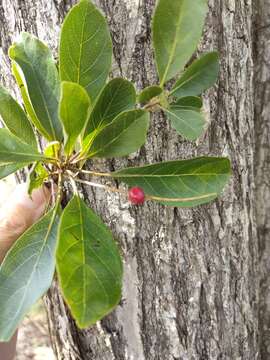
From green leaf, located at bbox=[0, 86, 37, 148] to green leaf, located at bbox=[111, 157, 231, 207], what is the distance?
208mm

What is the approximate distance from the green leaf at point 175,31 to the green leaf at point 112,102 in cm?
12

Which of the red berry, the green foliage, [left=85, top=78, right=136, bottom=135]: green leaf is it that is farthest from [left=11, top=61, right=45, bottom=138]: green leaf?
the red berry

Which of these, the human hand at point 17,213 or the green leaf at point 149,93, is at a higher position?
the green leaf at point 149,93

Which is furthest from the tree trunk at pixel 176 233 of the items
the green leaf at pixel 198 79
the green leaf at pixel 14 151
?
the green leaf at pixel 14 151

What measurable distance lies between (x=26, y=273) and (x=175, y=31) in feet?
1.79

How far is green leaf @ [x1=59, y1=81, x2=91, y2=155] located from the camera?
62 cm

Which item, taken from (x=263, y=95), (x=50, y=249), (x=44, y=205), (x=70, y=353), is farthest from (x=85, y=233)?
(x=263, y=95)

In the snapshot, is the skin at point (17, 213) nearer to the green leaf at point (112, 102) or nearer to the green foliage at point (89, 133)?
the green foliage at point (89, 133)

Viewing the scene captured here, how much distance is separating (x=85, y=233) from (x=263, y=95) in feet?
3.08

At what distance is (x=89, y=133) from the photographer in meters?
0.81

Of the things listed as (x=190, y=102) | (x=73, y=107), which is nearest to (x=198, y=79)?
(x=190, y=102)

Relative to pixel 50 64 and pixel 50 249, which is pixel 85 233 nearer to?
pixel 50 249

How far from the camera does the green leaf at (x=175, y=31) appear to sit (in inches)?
30.6

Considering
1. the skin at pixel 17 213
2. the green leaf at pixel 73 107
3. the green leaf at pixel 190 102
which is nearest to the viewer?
the green leaf at pixel 73 107
